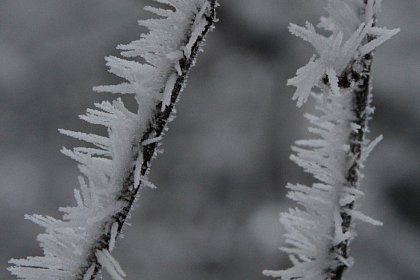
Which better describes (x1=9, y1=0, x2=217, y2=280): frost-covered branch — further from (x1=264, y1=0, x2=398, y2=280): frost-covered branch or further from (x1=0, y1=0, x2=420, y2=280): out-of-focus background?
(x1=0, y1=0, x2=420, y2=280): out-of-focus background

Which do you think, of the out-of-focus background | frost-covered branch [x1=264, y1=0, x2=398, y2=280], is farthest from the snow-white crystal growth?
the out-of-focus background

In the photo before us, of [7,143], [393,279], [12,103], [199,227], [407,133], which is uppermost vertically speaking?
[12,103]

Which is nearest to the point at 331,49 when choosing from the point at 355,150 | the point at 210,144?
the point at 355,150

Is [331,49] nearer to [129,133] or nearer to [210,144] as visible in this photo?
[129,133]

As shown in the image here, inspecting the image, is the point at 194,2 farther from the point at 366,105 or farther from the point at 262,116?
the point at 262,116

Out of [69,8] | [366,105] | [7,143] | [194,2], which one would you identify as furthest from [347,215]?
[69,8]

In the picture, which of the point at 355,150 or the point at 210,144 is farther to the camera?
the point at 210,144

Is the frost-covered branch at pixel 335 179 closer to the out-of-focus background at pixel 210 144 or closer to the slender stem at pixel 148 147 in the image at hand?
the slender stem at pixel 148 147
